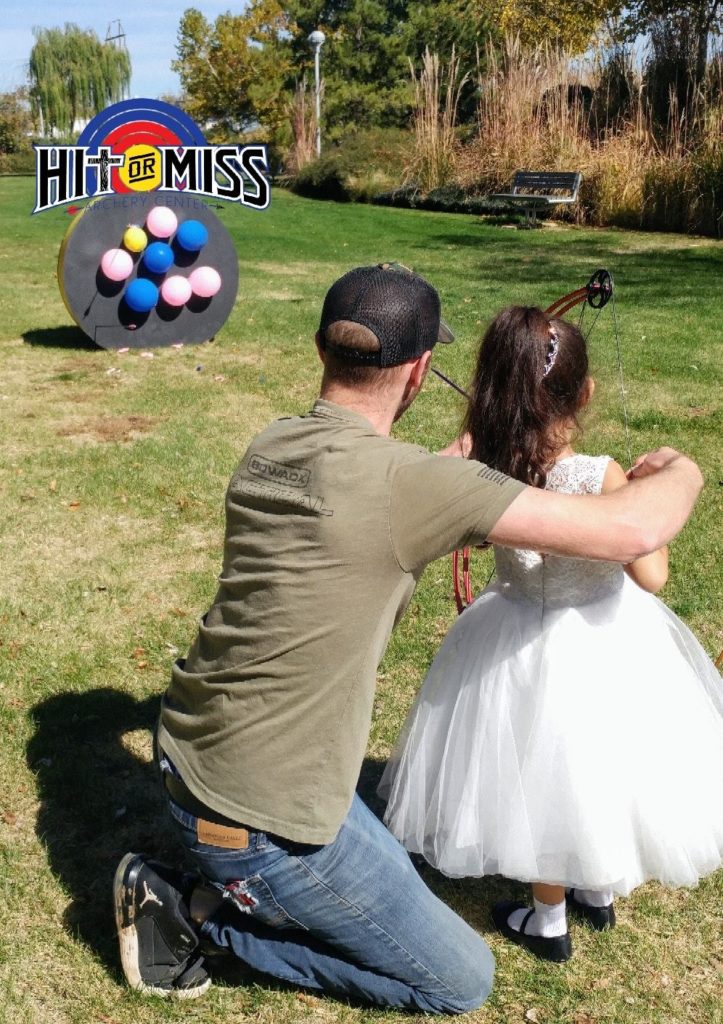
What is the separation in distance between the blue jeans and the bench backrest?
15.8 meters

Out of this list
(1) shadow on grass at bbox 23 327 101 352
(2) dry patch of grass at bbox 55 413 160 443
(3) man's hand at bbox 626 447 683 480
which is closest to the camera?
(3) man's hand at bbox 626 447 683 480

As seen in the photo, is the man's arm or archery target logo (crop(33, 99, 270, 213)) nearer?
the man's arm

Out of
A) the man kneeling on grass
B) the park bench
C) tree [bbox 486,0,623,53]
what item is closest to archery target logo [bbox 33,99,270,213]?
the man kneeling on grass

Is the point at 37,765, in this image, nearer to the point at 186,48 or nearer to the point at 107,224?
the point at 107,224

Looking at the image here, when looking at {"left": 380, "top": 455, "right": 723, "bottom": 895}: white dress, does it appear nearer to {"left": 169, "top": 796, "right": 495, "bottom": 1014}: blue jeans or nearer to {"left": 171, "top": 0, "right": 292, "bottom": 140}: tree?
{"left": 169, "top": 796, "right": 495, "bottom": 1014}: blue jeans

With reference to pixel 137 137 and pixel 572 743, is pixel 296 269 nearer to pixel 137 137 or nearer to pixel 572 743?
pixel 137 137

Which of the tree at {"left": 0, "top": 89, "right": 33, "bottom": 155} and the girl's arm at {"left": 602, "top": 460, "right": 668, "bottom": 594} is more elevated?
the tree at {"left": 0, "top": 89, "right": 33, "bottom": 155}

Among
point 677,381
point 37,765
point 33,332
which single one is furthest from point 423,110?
point 37,765

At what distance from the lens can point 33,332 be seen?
32.5 feet

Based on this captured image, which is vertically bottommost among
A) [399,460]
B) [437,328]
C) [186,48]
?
[399,460]

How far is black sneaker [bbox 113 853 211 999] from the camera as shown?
241cm

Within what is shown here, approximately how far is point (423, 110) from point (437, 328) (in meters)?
20.1

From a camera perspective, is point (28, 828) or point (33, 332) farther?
point (33, 332)

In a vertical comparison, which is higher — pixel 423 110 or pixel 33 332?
pixel 423 110
